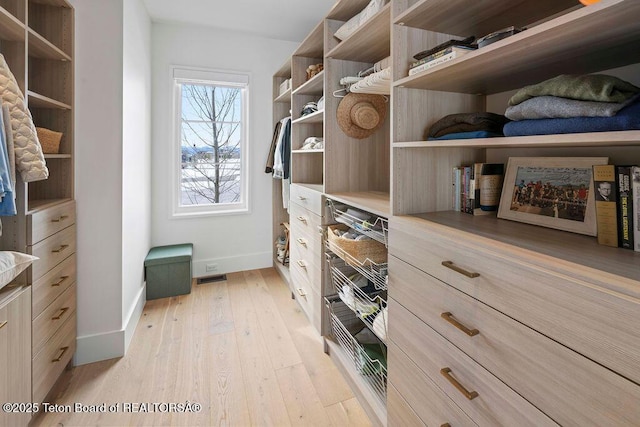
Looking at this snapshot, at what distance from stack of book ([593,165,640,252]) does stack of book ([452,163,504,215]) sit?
42 cm

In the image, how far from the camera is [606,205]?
0.89m

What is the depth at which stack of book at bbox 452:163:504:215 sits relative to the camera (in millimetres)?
1336

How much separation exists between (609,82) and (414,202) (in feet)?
2.36

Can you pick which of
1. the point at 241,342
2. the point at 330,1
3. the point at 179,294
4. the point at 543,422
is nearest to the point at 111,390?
the point at 241,342

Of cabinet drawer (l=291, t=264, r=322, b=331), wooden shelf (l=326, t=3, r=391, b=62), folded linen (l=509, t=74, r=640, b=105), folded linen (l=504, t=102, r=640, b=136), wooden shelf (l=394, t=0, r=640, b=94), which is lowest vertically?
cabinet drawer (l=291, t=264, r=322, b=331)

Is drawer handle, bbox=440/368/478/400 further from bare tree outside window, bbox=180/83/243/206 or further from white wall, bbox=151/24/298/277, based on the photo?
bare tree outside window, bbox=180/83/243/206

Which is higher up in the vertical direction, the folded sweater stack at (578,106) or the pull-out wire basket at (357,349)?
the folded sweater stack at (578,106)

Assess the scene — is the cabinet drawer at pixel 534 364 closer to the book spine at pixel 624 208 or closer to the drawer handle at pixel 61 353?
the book spine at pixel 624 208

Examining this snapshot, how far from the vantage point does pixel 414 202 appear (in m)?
1.36

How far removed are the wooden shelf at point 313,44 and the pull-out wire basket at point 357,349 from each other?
1.74 metres

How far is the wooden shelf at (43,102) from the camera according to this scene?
5.03 ft

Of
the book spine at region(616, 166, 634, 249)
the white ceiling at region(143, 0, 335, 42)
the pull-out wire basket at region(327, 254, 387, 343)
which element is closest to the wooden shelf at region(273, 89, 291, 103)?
the white ceiling at region(143, 0, 335, 42)

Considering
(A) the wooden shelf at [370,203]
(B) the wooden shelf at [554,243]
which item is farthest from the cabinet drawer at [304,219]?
(B) the wooden shelf at [554,243]

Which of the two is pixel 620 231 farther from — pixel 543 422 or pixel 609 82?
pixel 543 422
